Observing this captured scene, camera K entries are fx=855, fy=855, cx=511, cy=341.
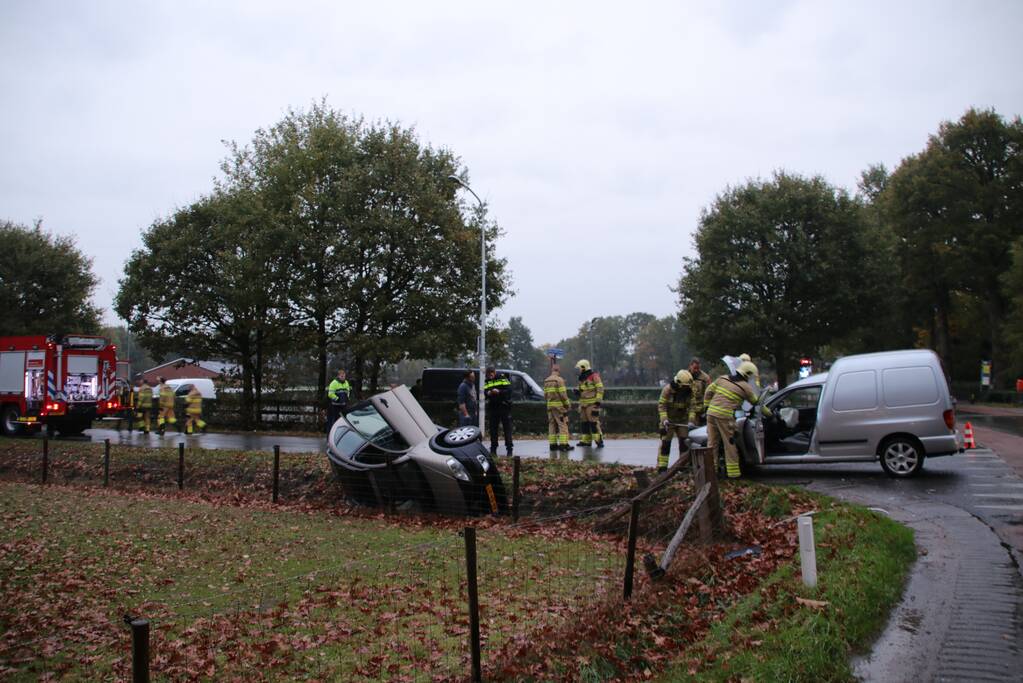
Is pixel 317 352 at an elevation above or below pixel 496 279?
below

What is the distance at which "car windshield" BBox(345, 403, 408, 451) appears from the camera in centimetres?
1283

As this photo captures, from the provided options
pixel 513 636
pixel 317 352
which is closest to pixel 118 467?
pixel 317 352

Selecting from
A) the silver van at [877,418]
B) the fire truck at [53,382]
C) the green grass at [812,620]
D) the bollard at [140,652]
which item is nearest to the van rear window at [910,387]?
the silver van at [877,418]

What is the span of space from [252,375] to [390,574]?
1054 inches

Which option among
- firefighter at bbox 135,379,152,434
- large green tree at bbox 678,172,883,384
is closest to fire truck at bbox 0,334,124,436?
firefighter at bbox 135,379,152,434

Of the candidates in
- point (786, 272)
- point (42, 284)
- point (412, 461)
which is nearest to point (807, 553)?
point (412, 461)

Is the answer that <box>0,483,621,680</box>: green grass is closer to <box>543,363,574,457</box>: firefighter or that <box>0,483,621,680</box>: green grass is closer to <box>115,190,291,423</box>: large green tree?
<box>543,363,574,457</box>: firefighter

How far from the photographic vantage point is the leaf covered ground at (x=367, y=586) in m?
6.39

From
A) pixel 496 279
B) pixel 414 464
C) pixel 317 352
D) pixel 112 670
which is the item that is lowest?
pixel 112 670

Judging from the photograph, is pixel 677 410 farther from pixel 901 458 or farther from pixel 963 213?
pixel 963 213

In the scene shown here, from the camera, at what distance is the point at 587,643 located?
6281 mm

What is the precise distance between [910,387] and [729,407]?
289 centimetres

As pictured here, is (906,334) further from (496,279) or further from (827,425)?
(827,425)

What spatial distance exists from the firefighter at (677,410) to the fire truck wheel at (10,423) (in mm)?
22741
